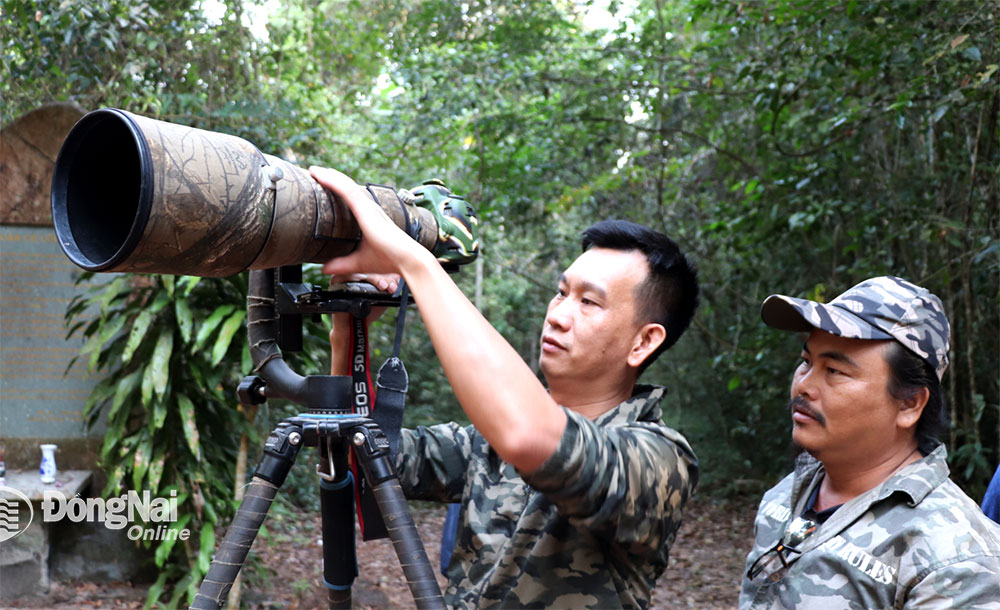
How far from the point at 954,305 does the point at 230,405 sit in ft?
14.2

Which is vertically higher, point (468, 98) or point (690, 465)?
point (468, 98)

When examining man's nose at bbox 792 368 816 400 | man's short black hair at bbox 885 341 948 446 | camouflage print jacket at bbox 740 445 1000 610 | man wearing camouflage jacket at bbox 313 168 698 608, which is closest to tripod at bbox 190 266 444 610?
man wearing camouflage jacket at bbox 313 168 698 608

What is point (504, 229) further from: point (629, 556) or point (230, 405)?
point (629, 556)

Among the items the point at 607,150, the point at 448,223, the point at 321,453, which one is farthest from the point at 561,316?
the point at 607,150

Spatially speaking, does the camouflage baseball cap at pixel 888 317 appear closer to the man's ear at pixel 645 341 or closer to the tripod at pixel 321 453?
the man's ear at pixel 645 341

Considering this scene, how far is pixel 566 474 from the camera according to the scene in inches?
45.0

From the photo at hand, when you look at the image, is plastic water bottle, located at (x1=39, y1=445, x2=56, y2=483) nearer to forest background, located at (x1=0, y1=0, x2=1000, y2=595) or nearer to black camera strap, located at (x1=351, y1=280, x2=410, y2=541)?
forest background, located at (x1=0, y1=0, x2=1000, y2=595)

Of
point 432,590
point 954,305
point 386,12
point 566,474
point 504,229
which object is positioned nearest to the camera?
point 566,474

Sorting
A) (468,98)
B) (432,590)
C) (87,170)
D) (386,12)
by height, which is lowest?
(432,590)

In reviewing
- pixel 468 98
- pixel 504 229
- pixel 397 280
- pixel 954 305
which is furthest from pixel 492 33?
pixel 397 280

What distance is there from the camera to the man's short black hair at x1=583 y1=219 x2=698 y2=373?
1.53m

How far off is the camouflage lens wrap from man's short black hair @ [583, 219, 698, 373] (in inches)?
10.2

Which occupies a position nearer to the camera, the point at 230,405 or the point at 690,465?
the point at 690,465

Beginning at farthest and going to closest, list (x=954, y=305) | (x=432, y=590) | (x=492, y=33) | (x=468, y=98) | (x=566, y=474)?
1. (x=492, y=33)
2. (x=468, y=98)
3. (x=954, y=305)
4. (x=432, y=590)
5. (x=566, y=474)
